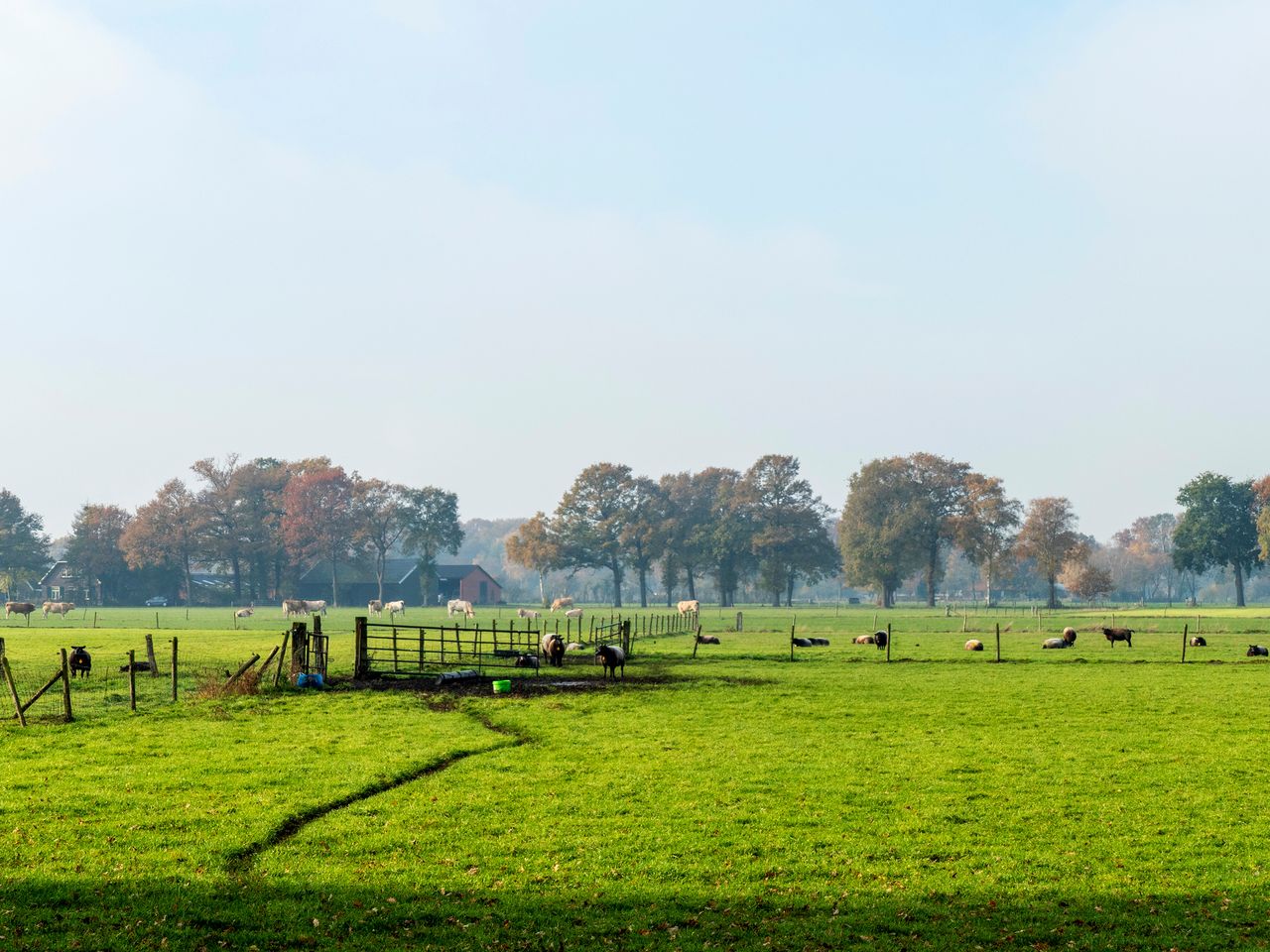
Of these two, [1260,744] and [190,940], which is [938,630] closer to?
[1260,744]

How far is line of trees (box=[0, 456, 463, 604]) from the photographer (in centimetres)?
14938

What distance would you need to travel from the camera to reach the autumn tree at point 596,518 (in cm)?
14825

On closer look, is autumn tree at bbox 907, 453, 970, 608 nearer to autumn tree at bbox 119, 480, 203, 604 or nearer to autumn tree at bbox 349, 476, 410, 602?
autumn tree at bbox 349, 476, 410, 602

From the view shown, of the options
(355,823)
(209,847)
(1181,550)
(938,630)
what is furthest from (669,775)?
(1181,550)

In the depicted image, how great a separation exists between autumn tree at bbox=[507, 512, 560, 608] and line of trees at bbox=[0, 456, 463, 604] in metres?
13.1

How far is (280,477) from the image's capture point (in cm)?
A: 15950

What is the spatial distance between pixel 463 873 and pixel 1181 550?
146397mm

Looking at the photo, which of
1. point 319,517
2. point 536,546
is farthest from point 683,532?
point 319,517

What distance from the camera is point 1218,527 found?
456 ft

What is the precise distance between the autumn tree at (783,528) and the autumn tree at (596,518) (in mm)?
16152

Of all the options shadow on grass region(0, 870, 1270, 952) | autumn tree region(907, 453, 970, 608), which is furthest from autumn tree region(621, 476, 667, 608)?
shadow on grass region(0, 870, 1270, 952)

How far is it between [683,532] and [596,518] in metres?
11.9

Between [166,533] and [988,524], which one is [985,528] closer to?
[988,524]

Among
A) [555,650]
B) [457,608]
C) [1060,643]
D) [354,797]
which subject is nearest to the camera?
[354,797]
